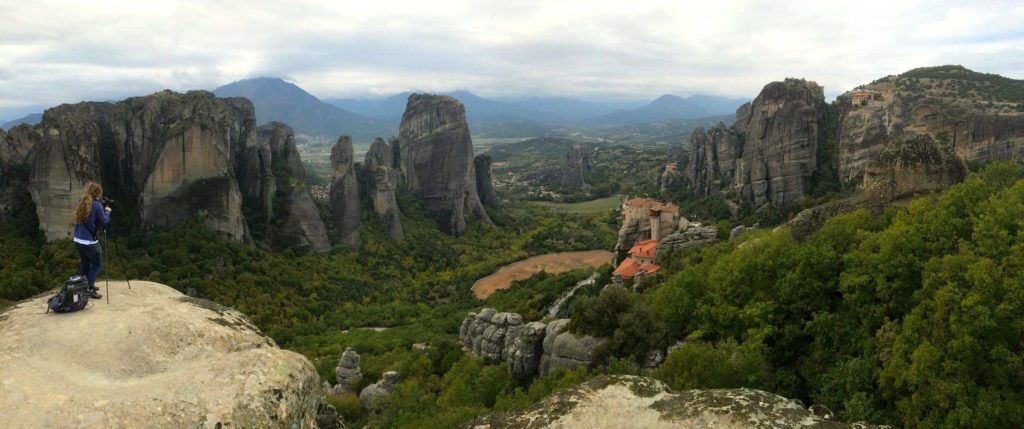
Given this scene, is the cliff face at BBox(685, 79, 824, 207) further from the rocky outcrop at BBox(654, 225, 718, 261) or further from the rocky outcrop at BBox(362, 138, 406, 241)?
the rocky outcrop at BBox(362, 138, 406, 241)

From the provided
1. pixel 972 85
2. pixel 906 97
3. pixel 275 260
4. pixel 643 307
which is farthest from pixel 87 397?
pixel 972 85

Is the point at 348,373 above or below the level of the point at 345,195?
below

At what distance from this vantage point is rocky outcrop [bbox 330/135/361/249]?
6275 cm

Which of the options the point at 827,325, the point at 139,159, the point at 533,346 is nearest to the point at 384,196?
the point at 139,159

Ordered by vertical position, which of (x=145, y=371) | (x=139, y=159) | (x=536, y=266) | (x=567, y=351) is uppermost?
(x=139, y=159)

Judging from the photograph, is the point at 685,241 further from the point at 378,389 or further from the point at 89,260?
the point at 89,260

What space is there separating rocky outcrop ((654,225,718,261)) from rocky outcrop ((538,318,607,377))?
18.9 meters

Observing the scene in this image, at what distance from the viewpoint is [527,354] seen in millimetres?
21000

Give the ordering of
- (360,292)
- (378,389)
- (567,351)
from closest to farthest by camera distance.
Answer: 1. (567,351)
2. (378,389)
3. (360,292)

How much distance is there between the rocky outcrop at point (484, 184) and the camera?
89.1m

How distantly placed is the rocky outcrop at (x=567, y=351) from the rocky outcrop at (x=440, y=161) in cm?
5792

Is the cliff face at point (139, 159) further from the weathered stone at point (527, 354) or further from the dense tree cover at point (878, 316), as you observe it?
the dense tree cover at point (878, 316)

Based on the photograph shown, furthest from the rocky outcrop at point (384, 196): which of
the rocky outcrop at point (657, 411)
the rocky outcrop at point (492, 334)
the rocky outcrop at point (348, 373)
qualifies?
the rocky outcrop at point (657, 411)

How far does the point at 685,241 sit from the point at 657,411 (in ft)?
100.0
